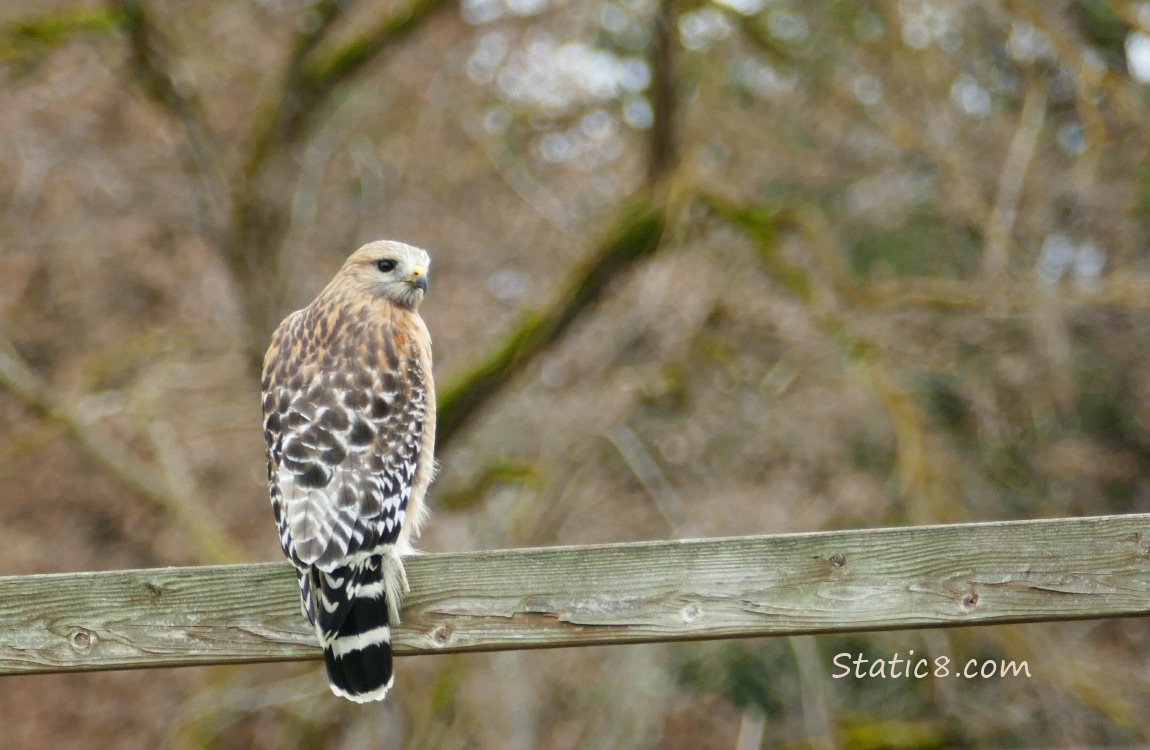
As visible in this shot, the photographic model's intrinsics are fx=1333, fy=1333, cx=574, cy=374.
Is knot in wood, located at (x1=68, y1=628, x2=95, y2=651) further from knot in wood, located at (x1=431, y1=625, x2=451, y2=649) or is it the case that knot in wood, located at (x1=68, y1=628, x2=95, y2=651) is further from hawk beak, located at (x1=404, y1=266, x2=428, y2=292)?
hawk beak, located at (x1=404, y1=266, x2=428, y2=292)

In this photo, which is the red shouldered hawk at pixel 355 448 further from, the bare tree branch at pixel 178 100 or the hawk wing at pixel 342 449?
the bare tree branch at pixel 178 100

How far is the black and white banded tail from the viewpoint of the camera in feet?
8.21

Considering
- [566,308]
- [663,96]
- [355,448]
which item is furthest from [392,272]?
[663,96]

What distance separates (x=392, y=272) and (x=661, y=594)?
203 centimetres

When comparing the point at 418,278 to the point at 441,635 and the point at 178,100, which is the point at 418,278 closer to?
the point at 441,635

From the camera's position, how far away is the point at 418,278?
4027 millimetres

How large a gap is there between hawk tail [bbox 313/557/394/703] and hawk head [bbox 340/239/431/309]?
5.01 ft

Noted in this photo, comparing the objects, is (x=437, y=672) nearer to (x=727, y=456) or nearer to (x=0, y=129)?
(x=727, y=456)

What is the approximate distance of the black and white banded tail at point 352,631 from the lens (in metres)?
2.50

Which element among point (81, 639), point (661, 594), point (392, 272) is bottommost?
point (392, 272)

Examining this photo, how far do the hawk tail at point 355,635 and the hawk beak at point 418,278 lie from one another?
1.53 meters

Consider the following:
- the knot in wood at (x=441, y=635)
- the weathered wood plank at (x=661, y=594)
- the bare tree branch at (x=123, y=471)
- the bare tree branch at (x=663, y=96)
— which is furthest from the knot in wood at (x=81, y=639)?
the bare tree branch at (x=663, y=96)

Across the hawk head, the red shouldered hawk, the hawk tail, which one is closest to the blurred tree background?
the hawk head

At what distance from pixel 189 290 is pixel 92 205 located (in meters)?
0.92
